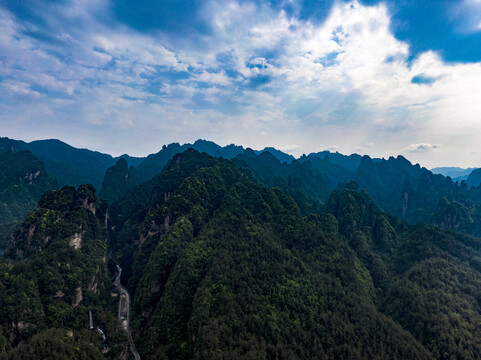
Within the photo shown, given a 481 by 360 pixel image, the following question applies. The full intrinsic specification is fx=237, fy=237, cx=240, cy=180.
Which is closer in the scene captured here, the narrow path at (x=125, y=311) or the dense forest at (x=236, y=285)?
the dense forest at (x=236, y=285)

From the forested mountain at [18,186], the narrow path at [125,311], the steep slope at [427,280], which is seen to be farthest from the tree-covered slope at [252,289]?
the forested mountain at [18,186]

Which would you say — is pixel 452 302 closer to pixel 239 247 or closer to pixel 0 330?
pixel 239 247

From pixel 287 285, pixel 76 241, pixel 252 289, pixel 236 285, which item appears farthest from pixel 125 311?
pixel 287 285

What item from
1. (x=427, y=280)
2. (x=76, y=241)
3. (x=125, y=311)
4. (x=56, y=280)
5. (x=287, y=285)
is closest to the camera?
(x=56, y=280)

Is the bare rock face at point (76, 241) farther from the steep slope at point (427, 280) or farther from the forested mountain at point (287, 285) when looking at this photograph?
the steep slope at point (427, 280)

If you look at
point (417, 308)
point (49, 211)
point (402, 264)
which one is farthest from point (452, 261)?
point (49, 211)

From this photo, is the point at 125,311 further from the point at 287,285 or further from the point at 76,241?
the point at 287,285
